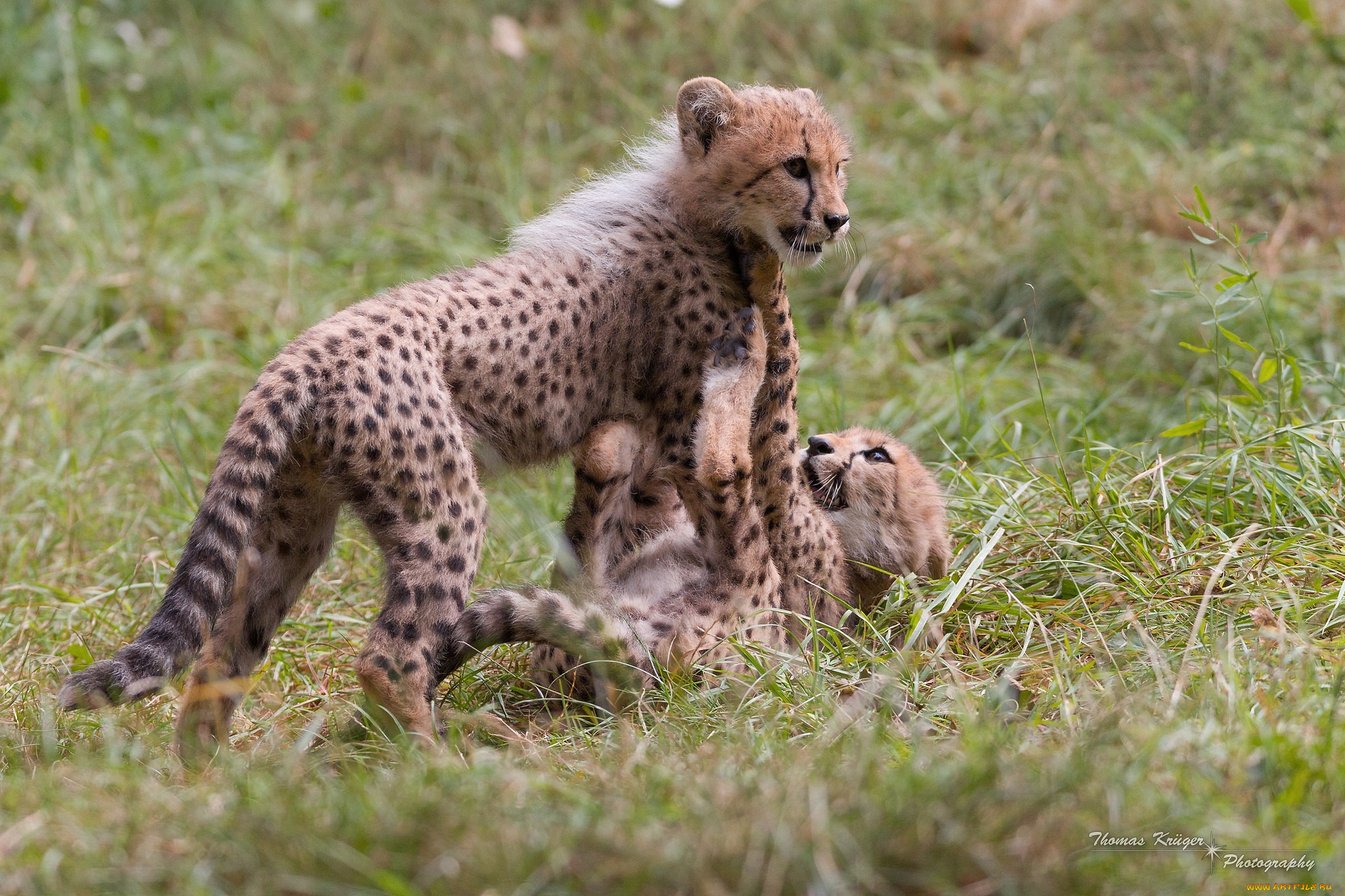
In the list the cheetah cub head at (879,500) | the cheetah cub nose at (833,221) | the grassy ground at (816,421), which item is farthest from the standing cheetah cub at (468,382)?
the cheetah cub head at (879,500)

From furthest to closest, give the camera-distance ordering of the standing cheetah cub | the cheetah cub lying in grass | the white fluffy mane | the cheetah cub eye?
the cheetah cub eye, the white fluffy mane, the cheetah cub lying in grass, the standing cheetah cub

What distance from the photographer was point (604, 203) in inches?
164

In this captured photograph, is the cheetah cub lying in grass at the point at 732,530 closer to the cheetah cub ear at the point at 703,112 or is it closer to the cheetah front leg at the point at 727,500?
the cheetah front leg at the point at 727,500

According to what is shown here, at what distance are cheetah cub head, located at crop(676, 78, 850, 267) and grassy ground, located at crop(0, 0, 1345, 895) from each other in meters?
0.99

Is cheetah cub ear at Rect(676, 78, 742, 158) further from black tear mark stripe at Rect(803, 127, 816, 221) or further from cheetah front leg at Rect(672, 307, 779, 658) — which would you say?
cheetah front leg at Rect(672, 307, 779, 658)

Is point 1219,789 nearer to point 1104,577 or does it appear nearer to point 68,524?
point 1104,577

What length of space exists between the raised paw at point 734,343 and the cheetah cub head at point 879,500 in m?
0.51

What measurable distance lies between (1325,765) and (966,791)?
2.58ft

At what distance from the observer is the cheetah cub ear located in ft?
12.9

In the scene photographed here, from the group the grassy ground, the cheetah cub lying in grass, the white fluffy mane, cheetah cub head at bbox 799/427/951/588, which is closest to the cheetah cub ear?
the white fluffy mane

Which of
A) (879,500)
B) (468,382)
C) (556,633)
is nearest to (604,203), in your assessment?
(468,382)

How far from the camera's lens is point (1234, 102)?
6875 mm

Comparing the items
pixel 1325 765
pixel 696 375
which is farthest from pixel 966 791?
pixel 696 375

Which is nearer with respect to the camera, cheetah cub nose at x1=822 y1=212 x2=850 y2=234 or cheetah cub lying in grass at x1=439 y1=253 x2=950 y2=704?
cheetah cub lying in grass at x1=439 y1=253 x2=950 y2=704
